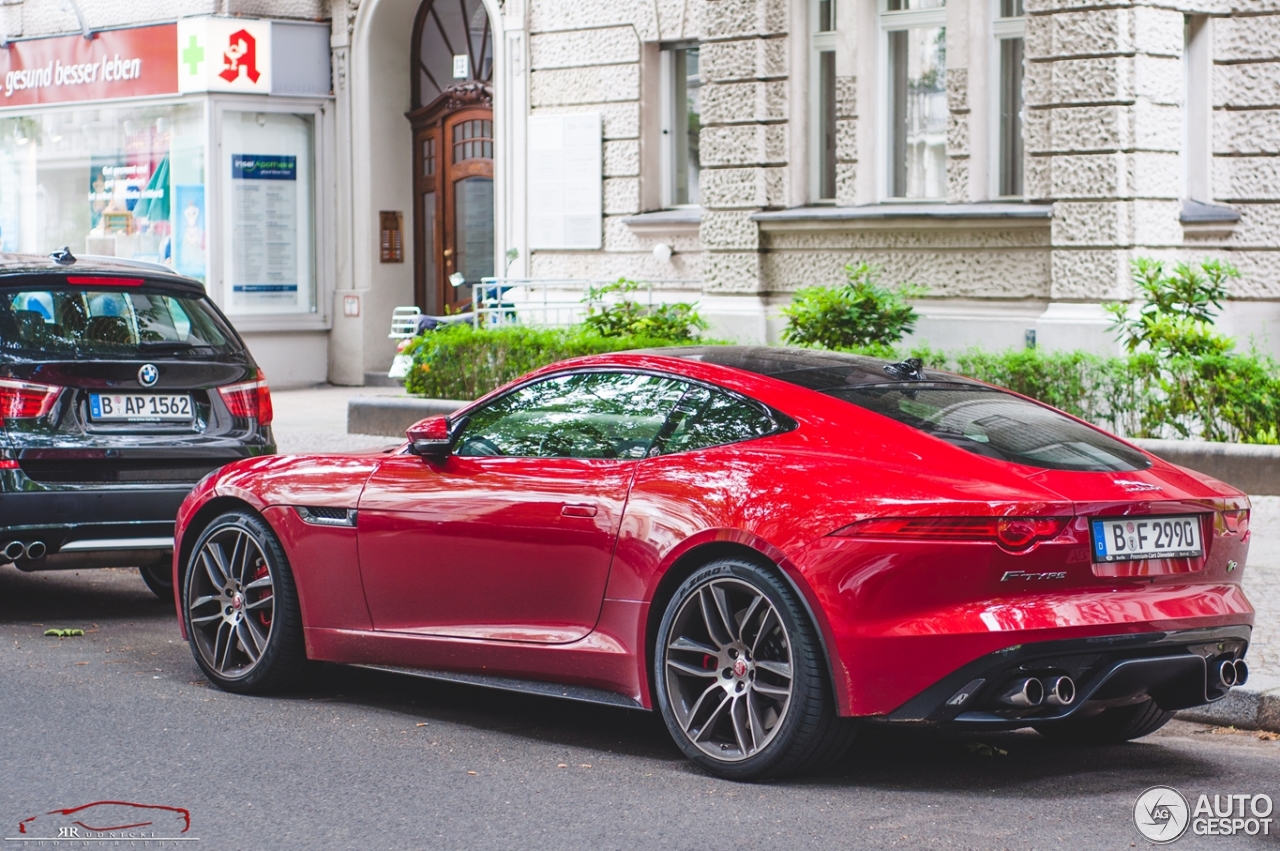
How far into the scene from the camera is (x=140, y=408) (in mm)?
8469

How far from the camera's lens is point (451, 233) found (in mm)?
21688

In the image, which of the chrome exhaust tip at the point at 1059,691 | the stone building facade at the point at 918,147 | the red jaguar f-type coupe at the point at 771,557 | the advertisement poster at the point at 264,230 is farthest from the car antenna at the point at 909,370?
the advertisement poster at the point at 264,230

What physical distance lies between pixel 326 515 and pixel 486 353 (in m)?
8.95

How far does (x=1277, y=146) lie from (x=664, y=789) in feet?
37.8

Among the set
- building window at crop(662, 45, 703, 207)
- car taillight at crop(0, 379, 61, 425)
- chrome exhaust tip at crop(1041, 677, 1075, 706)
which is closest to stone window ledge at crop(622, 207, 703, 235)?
building window at crop(662, 45, 703, 207)

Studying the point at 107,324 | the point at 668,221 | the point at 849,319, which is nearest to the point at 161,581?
the point at 107,324

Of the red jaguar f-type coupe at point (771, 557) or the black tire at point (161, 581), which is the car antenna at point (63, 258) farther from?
the red jaguar f-type coupe at point (771, 557)

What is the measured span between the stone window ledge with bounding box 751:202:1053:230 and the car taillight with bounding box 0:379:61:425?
8.78m

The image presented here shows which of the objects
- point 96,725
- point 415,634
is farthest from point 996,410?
point 96,725

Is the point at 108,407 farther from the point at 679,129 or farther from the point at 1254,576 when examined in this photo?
the point at 679,129

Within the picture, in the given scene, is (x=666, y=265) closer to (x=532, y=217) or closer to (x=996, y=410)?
(x=532, y=217)

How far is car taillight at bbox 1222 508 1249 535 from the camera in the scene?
5.59 meters

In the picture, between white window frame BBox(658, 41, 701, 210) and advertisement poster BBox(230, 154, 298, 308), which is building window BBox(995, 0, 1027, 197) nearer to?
white window frame BBox(658, 41, 701, 210)

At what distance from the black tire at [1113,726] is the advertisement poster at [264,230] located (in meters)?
16.3
